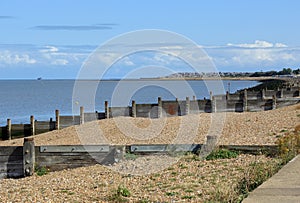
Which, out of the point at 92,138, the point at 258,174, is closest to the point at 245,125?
the point at 92,138

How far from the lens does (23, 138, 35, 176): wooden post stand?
14.9 m

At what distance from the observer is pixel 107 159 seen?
15.0m

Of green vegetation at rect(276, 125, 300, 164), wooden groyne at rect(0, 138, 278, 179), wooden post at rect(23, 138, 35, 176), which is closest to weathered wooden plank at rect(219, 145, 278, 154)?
wooden groyne at rect(0, 138, 278, 179)

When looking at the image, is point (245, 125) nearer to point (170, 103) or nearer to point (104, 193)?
point (170, 103)

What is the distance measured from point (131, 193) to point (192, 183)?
1.38 metres

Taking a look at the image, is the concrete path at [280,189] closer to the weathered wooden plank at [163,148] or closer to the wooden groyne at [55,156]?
the wooden groyne at [55,156]

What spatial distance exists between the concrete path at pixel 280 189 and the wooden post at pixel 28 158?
21.3 ft

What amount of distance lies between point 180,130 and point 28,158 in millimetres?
10052

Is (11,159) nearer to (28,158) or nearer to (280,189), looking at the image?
(28,158)

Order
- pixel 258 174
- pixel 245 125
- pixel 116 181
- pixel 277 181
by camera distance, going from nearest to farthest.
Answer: pixel 277 181
pixel 258 174
pixel 116 181
pixel 245 125

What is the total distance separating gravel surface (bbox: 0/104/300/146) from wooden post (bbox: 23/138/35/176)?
6535 millimetres

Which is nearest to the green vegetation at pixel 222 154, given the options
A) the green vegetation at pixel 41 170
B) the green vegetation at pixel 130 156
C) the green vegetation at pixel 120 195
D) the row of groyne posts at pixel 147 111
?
the green vegetation at pixel 130 156

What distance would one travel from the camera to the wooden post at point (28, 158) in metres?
14.9

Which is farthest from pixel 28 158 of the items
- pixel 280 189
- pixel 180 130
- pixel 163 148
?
pixel 180 130
